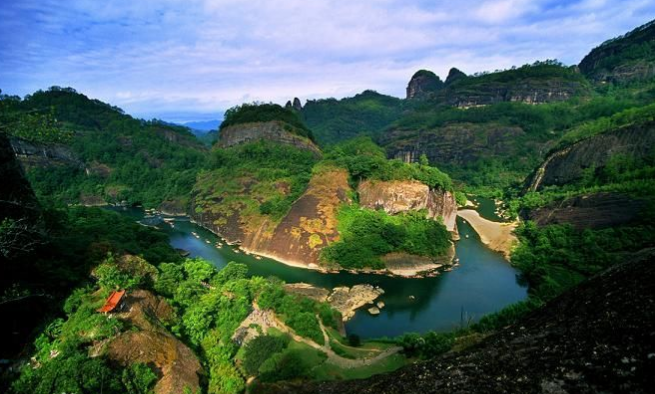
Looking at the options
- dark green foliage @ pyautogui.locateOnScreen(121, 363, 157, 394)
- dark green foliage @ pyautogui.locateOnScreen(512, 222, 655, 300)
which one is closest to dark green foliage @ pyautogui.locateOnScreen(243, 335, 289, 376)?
dark green foliage @ pyautogui.locateOnScreen(121, 363, 157, 394)

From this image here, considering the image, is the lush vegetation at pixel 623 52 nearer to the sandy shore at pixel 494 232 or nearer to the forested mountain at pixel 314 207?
the sandy shore at pixel 494 232

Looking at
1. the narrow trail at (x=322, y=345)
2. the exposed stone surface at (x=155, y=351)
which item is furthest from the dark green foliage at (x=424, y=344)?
the exposed stone surface at (x=155, y=351)

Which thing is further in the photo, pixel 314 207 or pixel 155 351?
pixel 314 207

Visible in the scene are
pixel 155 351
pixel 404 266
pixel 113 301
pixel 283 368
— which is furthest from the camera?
pixel 404 266

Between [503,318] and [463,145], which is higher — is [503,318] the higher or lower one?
the lower one

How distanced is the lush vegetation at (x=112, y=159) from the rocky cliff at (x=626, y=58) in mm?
131424

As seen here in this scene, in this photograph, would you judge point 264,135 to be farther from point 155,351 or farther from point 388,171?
point 155,351

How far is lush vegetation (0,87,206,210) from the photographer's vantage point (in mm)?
82688

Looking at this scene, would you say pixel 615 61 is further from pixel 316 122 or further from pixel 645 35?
pixel 316 122

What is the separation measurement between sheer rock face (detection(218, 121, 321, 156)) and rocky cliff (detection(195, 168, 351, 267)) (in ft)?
92.8

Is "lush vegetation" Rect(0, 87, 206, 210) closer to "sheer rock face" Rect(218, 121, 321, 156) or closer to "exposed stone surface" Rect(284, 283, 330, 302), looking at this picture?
"sheer rock face" Rect(218, 121, 321, 156)

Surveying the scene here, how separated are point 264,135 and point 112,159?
43885mm

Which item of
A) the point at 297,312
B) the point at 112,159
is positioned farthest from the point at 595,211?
the point at 112,159

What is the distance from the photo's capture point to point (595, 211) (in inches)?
1784
